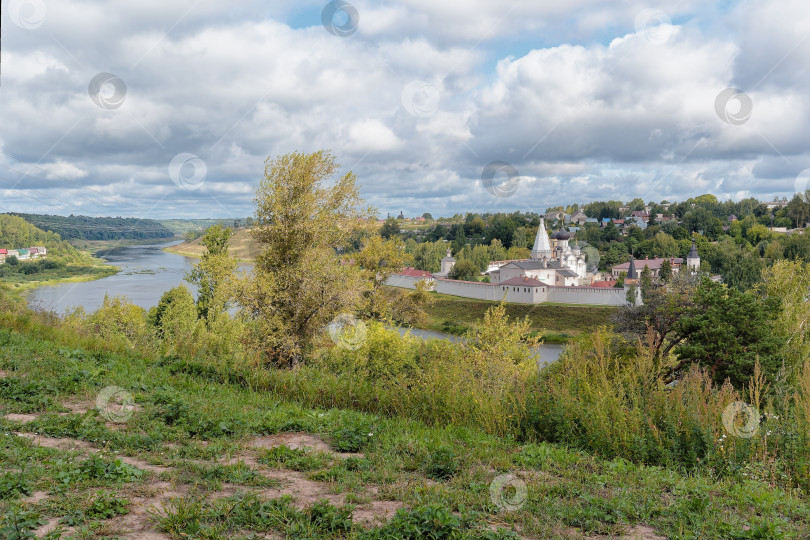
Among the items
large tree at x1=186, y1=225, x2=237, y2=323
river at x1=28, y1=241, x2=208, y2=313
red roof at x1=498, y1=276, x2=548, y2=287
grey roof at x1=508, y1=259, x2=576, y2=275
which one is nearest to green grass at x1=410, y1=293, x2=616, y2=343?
red roof at x1=498, y1=276, x2=548, y2=287

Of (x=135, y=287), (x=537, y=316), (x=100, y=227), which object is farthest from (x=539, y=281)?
(x=100, y=227)

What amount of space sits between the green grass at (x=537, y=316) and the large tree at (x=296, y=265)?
43260 millimetres

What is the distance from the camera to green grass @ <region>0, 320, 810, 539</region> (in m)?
3.05

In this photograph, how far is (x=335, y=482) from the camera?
12.4 feet

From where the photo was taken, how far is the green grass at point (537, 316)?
57.6 m

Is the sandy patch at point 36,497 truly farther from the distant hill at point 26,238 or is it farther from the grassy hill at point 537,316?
the distant hill at point 26,238

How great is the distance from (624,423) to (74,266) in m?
78.1

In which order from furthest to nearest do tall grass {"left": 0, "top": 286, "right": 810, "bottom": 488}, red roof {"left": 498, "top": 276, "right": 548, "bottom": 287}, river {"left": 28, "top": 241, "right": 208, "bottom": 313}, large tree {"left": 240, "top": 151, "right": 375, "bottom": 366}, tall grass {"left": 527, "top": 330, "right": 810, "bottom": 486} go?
red roof {"left": 498, "top": 276, "right": 548, "bottom": 287} < river {"left": 28, "top": 241, "right": 208, "bottom": 313} < large tree {"left": 240, "top": 151, "right": 375, "bottom": 366} < tall grass {"left": 0, "top": 286, "right": 810, "bottom": 488} < tall grass {"left": 527, "top": 330, "right": 810, "bottom": 486}

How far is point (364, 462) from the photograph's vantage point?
411cm

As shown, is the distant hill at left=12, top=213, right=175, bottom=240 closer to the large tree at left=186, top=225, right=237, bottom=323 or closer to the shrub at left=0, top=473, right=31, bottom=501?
the large tree at left=186, top=225, right=237, bottom=323

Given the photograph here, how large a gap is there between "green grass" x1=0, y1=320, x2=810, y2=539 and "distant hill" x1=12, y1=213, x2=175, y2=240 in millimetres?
96254

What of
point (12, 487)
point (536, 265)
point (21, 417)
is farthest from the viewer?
point (536, 265)

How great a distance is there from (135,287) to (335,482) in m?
62.5

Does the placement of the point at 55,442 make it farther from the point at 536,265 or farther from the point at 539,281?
the point at 536,265
